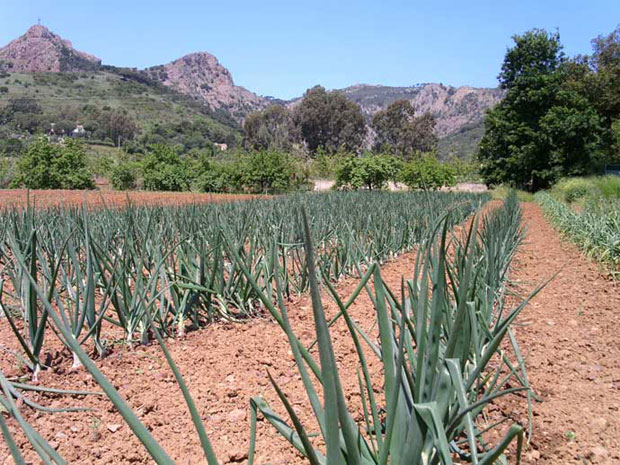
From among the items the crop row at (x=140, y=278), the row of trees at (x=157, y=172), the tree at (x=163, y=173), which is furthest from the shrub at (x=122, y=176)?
the crop row at (x=140, y=278)

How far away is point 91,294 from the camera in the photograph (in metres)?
1.75

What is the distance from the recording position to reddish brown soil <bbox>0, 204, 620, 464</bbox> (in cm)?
138

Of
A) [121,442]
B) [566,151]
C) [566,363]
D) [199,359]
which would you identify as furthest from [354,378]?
[566,151]

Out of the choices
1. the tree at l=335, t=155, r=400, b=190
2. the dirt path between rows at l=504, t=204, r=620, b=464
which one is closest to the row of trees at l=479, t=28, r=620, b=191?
the tree at l=335, t=155, r=400, b=190

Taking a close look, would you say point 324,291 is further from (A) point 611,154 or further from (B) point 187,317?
(A) point 611,154

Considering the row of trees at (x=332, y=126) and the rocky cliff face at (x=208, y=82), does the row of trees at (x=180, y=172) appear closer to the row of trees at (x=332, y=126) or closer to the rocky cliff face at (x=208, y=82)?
the row of trees at (x=332, y=126)

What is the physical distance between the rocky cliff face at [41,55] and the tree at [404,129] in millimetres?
70020

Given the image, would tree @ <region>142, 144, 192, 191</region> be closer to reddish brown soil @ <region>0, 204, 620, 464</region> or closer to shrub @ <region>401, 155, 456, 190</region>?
shrub @ <region>401, 155, 456, 190</region>

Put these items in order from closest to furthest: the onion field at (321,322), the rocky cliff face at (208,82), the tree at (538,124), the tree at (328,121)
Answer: the onion field at (321,322), the tree at (538,124), the tree at (328,121), the rocky cliff face at (208,82)

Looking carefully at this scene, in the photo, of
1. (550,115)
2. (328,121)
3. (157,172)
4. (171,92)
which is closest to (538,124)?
(550,115)

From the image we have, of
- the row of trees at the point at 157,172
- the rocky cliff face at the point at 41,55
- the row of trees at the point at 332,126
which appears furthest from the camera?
the rocky cliff face at the point at 41,55

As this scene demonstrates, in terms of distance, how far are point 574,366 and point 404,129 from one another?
163ft

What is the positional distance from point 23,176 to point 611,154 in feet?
97.4

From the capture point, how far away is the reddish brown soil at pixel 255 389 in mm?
1379
